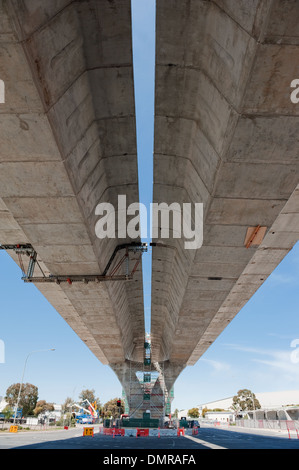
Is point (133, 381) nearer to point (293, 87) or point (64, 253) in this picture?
point (64, 253)

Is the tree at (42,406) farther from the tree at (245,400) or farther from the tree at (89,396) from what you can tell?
the tree at (245,400)

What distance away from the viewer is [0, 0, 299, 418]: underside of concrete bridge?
5535 millimetres

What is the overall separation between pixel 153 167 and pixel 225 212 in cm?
244

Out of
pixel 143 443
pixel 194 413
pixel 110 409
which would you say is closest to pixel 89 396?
pixel 110 409

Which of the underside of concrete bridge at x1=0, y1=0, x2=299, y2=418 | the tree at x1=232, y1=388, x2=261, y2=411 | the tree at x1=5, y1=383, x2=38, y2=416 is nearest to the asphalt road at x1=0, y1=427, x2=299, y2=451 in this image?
the underside of concrete bridge at x1=0, y1=0, x2=299, y2=418

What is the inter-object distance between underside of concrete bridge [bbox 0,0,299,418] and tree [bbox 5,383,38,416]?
272 feet

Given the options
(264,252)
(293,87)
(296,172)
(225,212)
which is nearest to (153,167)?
(225,212)

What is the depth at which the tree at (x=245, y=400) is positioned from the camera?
90494 mm

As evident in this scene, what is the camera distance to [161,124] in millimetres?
8383

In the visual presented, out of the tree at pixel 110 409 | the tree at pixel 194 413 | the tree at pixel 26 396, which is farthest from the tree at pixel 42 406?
the tree at pixel 194 413

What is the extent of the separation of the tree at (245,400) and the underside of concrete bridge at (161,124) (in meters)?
92.3

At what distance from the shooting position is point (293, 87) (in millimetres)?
5895

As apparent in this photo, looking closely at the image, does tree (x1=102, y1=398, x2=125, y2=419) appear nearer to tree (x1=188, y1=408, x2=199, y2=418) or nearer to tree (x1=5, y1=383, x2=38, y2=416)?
tree (x1=188, y1=408, x2=199, y2=418)

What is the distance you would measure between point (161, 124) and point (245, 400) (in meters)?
102
